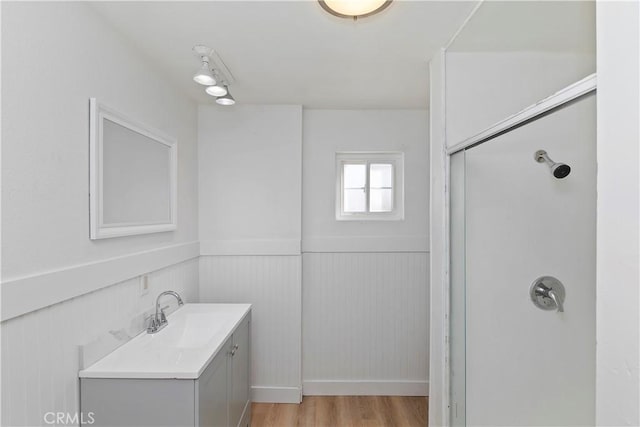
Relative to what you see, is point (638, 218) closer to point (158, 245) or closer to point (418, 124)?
point (158, 245)

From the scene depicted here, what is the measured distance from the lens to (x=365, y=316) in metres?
2.83

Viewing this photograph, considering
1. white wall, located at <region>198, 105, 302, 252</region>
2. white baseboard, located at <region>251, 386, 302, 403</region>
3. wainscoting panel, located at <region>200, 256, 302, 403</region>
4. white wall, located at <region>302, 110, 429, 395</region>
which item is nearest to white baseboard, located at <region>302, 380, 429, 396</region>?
white wall, located at <region>302, 110, 429, 395</region>

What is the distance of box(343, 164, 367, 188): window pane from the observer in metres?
2.94

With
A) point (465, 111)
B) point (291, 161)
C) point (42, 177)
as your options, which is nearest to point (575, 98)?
point (465, 111)

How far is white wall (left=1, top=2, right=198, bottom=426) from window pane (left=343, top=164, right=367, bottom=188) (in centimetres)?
171

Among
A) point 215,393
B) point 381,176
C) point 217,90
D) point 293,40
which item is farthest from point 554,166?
point 215,393

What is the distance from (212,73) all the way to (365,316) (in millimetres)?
2145

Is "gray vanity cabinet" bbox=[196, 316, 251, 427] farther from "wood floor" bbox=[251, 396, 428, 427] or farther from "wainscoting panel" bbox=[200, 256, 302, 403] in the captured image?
"wainscoting panel" bbox=[200, 256, 302, 403]

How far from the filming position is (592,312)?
4.66ft

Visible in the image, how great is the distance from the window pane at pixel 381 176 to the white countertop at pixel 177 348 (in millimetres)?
1494

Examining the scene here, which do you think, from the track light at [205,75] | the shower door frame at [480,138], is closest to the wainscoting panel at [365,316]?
the shower door frame at [480,138]

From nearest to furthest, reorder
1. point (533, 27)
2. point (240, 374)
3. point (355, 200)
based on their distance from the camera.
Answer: point (533, 27), point (240, 374), point (355, 200)

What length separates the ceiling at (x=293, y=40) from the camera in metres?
1.44

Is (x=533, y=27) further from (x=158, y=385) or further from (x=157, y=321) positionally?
(x=157, y=321)
